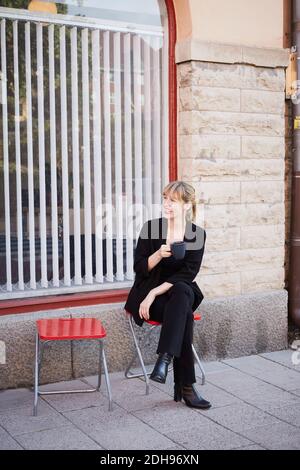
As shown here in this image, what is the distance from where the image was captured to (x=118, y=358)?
5992mm

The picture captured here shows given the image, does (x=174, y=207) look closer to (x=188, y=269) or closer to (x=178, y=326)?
(x=188, y=269)

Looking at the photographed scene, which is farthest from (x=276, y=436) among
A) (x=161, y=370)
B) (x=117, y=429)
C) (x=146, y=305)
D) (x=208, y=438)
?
(x=146, y=305)

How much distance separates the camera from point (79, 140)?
19.6ft

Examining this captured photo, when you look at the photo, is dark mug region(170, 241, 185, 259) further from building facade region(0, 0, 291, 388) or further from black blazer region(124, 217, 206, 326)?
building facade region(0, 0, 291, 388)

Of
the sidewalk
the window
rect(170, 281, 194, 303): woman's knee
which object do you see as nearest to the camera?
the sidewalk

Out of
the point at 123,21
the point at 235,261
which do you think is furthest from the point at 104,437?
the point at 123,21

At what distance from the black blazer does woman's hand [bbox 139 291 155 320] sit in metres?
0.10

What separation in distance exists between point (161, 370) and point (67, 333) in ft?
2.13

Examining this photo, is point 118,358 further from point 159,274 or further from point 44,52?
point 44,52

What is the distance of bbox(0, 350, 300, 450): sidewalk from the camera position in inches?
177

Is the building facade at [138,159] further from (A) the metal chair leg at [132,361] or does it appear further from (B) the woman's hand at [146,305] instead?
(B) the woman's hand at [146,305]

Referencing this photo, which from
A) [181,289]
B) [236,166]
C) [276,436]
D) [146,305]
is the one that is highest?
[236,166]

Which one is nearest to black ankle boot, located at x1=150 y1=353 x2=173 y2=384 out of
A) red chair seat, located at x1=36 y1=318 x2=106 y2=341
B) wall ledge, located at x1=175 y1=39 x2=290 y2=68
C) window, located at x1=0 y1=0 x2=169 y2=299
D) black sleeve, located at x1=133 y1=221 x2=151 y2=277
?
red chair seat, located at x1=36 y1=318 x2=106 y2=341

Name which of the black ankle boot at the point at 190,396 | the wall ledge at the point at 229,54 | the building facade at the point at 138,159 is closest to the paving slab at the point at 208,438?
the black ankle boot at the point at 190,396
